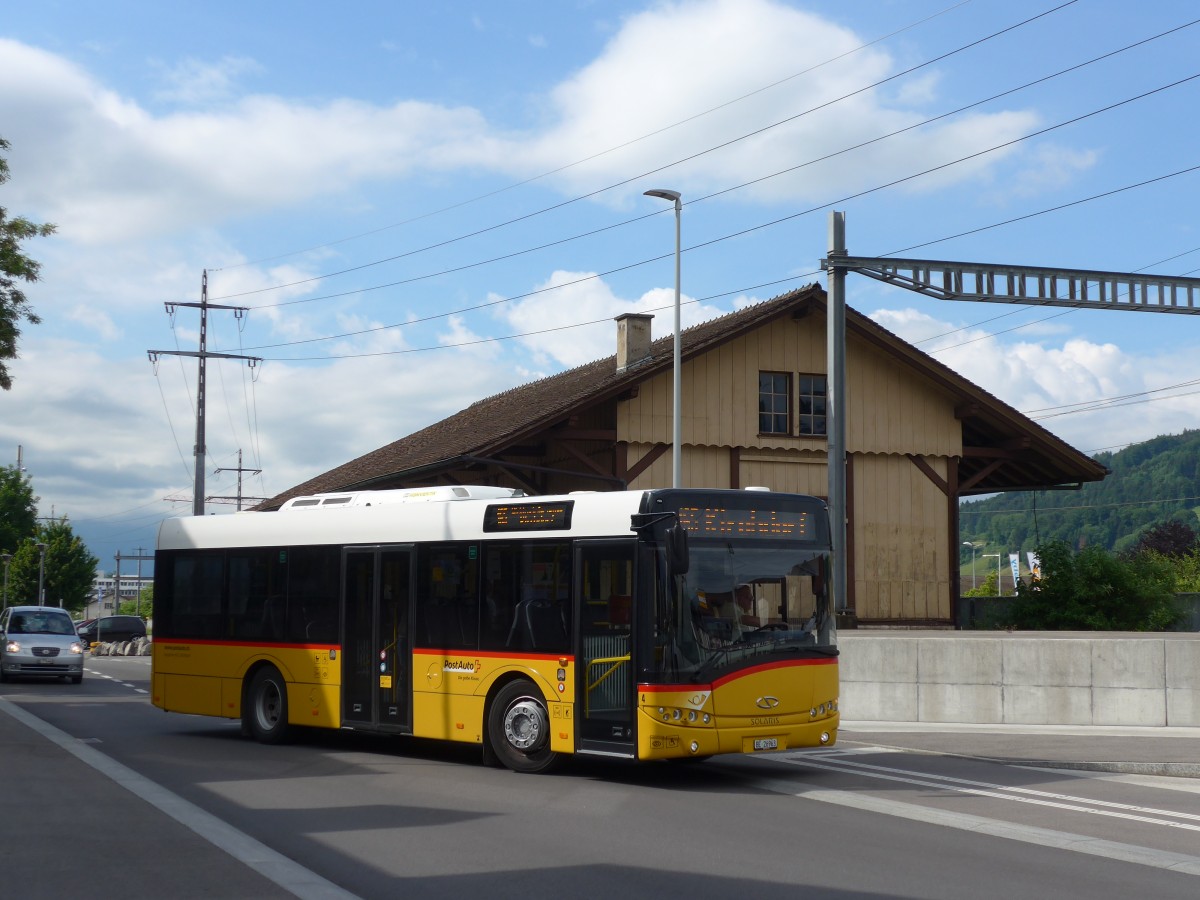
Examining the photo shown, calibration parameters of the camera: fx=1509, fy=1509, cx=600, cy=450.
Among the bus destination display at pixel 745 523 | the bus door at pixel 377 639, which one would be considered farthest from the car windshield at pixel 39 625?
the bus destination display at pixel 745 523

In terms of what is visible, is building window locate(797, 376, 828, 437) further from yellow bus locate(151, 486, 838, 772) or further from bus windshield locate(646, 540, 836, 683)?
bus windshield locate(646, 540, 836, 683)

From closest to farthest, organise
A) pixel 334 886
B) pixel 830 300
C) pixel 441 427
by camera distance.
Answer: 1. pixel 334 886
2. pixel 830 300
3. pixel 441 427

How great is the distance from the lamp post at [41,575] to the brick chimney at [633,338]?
76.4 meters

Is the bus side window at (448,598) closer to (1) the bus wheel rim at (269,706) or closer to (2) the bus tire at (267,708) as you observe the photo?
(2) the bus tire at (267,708)

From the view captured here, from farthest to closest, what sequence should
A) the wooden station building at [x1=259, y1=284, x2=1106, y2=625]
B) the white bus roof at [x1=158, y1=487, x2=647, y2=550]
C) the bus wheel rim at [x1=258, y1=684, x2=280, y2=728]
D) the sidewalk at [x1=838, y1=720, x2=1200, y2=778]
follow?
the wooden station building at [x1=259, y1=284, x2=1106, y2=625]
the bus wheel rim at [x1=258, y1=684, x2=280, y2=728]
the sidewalk at [x1=838, y1=720, x2=1200, y2=778]
the white bus roof at [x1=158, y1=487, x2=647, y2=550]

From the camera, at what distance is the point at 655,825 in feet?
36.2

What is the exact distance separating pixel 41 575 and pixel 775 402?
8147 cm

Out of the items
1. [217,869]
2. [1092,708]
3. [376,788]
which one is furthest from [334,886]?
[1092,708]

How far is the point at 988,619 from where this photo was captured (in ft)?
108

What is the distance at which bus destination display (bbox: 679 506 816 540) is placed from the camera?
1396 cm

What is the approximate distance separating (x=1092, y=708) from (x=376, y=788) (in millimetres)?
10468

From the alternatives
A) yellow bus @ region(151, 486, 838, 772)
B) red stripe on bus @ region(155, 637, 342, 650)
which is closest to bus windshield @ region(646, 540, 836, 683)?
yellow bus @ region(151, 486, 838, 772)

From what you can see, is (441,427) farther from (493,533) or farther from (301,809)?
(301,809)

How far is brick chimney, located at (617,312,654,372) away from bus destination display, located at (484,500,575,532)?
20.7m
